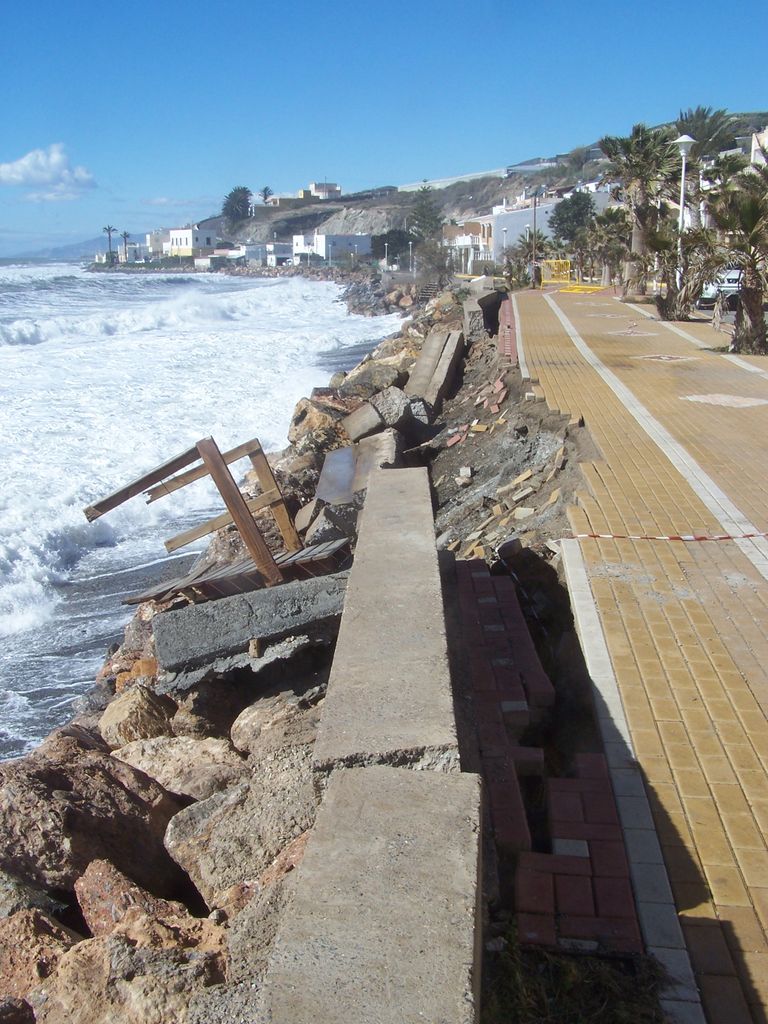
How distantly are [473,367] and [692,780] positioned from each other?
1411 cm

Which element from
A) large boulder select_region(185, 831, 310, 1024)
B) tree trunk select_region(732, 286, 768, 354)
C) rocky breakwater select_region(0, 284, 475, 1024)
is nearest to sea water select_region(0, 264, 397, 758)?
rocky breakwater select_region(0, 284, 475, 1024)

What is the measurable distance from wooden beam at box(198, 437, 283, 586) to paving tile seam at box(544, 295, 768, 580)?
11.5ft

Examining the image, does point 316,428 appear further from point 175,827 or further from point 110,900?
Result: point 110,900

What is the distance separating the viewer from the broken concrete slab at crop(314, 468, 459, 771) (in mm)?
3148

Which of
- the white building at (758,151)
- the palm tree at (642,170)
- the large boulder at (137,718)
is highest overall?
the white building at (758,151)

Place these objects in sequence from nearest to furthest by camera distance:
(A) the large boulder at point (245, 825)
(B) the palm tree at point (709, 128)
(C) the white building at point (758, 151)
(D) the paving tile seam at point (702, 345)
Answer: (A) the large boulder at point (245, 825) → (D) the paving tile seam at point (702, 345) → (C) the white building at point (758, 151) → (B) the palm tree at point (709, 128)

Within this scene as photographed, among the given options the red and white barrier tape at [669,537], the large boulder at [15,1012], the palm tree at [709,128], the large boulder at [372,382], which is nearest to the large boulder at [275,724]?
the large boulder at [15,1012]

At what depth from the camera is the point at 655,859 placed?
3500 millimetres

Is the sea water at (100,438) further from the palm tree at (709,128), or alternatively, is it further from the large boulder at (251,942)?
the palm tree at (709,128)

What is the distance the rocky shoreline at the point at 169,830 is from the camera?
273cm

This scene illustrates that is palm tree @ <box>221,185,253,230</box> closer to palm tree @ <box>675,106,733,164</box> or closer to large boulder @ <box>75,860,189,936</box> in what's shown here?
palm tree @ <box>675,106,733,164</box>

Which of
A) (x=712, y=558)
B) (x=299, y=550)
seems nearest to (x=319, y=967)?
(x=712, y=558)

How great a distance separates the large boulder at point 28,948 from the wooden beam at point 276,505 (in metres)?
5.63

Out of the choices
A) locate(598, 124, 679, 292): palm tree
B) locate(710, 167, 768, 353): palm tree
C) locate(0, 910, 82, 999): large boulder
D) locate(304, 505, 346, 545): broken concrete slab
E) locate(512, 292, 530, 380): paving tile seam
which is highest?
locate(598, 124, 679, 292): palm tree
